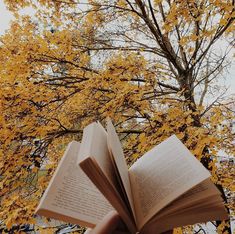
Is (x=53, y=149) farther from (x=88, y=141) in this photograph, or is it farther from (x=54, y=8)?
(x=88, y=141)

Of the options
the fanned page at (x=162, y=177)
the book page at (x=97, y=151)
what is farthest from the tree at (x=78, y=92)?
the book page at (x=97, y=151)

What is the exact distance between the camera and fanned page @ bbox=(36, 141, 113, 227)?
68 cm

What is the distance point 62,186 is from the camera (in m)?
0.75

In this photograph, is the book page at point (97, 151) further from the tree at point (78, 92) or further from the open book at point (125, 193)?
the tree at point (78, 92)

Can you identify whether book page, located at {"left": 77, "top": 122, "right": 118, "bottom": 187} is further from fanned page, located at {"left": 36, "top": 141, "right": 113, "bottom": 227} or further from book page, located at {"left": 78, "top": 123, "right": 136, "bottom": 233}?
fanned page, located at {"left": 36, "top": 141, "right": 113, "bottom": 227}

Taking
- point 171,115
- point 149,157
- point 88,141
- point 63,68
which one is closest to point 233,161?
point 171,115

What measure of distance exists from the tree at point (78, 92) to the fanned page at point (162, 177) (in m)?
1.20

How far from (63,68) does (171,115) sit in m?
1.66

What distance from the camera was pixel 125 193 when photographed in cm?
78

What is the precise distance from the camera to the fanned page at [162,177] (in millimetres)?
784

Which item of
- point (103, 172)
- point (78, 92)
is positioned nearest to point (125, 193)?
point (103, 172)

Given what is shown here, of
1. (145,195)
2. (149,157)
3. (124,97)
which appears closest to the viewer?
(145,195)

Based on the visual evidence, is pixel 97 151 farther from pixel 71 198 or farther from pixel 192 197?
pixel 192 197

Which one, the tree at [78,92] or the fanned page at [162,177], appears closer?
the fanned page at [162,177]
